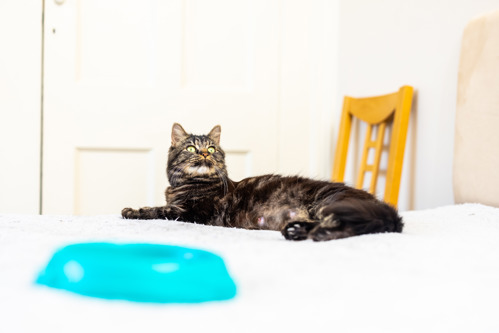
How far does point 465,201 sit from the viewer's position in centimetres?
139

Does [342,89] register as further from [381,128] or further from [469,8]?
[469,8]

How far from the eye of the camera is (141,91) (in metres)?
2.23

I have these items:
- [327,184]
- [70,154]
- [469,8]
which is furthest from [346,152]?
[70,154]

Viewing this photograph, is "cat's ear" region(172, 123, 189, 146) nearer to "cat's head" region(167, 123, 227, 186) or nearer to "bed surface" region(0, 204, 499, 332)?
→ "cat's head" region(167, 123, 227, 186)

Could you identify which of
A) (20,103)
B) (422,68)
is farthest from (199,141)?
(20,103)

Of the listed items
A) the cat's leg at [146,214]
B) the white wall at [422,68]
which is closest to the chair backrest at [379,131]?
the white wall at [422,68]

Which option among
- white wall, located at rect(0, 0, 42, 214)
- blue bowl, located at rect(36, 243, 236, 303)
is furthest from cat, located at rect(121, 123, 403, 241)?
white wall, located at rect(0, 0, 42, 214)

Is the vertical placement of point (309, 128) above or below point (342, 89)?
below

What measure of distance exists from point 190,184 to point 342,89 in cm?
116

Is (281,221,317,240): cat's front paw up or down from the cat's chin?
down

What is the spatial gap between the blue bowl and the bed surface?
1 cm

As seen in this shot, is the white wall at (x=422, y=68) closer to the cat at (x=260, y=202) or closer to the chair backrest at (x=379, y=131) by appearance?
the chair backrest at (x=379, y=131)

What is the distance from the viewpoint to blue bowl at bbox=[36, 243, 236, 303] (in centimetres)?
58

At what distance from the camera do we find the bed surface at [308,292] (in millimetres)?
553
